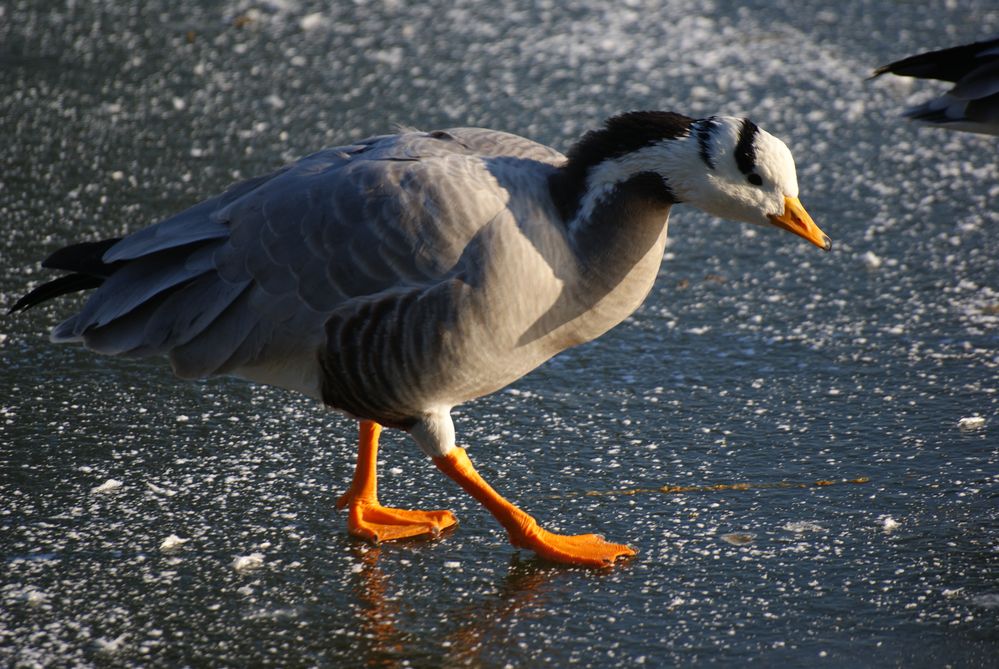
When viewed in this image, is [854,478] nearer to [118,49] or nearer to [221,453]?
[221,453]

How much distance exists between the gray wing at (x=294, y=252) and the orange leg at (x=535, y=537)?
0.53 m

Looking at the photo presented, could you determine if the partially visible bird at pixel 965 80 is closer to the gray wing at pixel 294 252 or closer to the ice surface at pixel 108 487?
the gray wing at pixel 294 252

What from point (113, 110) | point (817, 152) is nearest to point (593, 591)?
point (817, 152)

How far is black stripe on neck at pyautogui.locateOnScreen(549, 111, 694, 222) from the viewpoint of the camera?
9.66 feet

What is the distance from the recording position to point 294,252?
306 cm

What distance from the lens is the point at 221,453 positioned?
3574 millimetres

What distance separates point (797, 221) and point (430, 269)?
0.96 meters

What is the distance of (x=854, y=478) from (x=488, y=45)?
13.3 ft

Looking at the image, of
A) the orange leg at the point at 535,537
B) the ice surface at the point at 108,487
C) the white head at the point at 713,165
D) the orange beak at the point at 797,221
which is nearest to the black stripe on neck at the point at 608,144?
the white head at the point at 713,165

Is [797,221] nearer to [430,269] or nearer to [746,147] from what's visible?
[746,147]

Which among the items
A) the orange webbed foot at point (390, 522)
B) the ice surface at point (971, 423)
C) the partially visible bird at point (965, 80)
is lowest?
the orange webbed foot at point (390, 522)

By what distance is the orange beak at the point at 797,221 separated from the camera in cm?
300

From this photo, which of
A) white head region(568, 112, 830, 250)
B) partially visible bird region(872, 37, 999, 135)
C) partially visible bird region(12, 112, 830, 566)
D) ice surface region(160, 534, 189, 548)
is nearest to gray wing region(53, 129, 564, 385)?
partially visible bird region(12, 112, 830, 566)

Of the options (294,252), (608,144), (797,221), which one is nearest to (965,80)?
(797,221)
